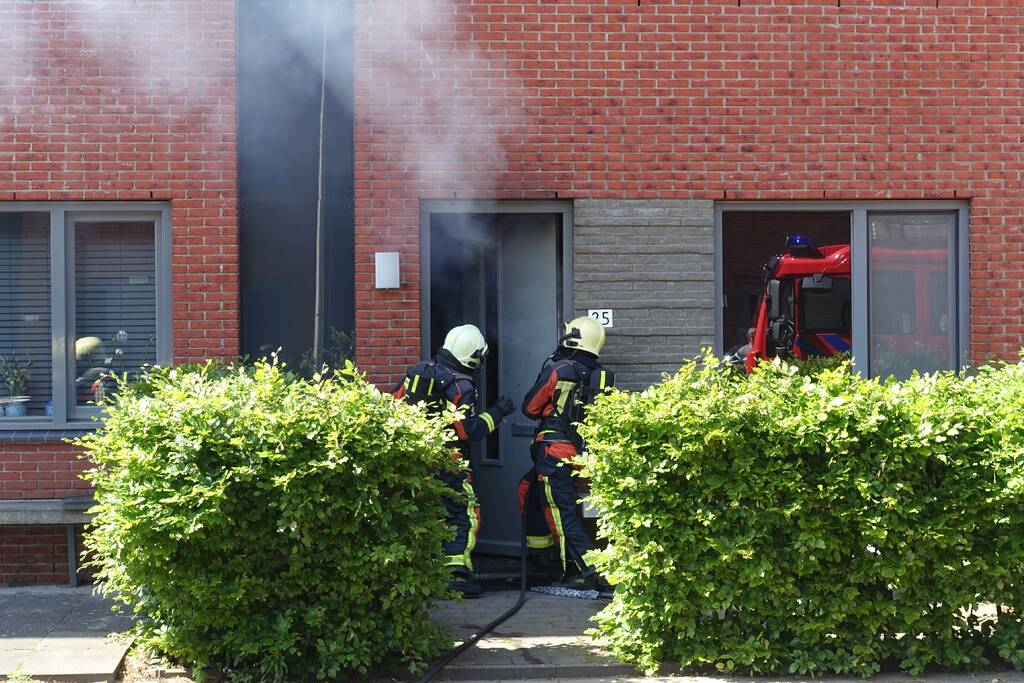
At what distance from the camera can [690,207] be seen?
8680 mm

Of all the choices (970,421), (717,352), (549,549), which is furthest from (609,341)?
(970,421)

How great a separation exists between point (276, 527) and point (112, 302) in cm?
341

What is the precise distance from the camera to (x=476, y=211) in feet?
28.8

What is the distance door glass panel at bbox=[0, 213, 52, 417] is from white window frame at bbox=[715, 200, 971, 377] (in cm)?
482

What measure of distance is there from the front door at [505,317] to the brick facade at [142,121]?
5.64ft

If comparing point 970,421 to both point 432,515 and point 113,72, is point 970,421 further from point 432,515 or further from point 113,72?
point 113,72

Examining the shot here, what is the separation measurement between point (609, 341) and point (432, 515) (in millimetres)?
2866

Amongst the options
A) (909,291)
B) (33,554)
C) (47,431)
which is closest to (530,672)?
(33,554)

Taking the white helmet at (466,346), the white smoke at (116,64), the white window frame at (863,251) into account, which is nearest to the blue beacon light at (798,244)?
the white window frame at (863,251)

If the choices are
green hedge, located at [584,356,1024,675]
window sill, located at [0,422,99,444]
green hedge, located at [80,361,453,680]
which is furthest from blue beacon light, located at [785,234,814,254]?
window sill, located at [0,422,99,444]

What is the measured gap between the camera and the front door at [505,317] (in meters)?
9.14

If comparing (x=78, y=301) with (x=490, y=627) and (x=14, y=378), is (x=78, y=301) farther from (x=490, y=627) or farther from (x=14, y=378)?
(x=490, y=627)

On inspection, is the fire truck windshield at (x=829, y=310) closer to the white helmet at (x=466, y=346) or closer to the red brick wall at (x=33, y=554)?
the white helmet at (x=466, y=346)

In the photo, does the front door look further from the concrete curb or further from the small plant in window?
the small plant in window
